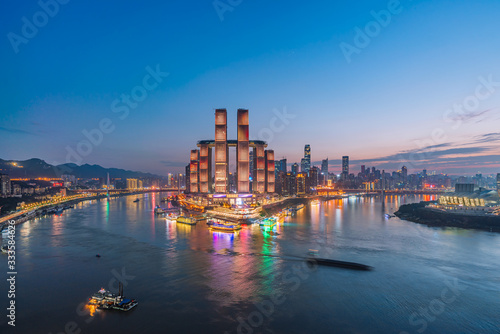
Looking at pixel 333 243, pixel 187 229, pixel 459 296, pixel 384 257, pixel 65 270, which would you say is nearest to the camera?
pixel 459 296

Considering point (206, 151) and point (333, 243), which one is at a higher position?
point (206, 151)

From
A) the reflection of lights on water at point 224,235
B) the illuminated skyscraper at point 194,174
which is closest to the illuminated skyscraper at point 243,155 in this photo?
the illuminated skyscraper at point 194,174

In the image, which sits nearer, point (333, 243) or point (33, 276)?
point (33, 276)

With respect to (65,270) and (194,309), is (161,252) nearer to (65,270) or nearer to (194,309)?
(65,270)

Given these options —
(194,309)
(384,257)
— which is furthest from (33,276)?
(384,257)

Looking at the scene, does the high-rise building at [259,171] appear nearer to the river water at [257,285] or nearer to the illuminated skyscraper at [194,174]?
the illuminated skyscraper at [194,174]

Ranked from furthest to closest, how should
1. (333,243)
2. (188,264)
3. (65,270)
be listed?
(333,243)
(188,264)
(65,270)

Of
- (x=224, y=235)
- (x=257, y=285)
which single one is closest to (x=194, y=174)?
(x=224, y=235)
